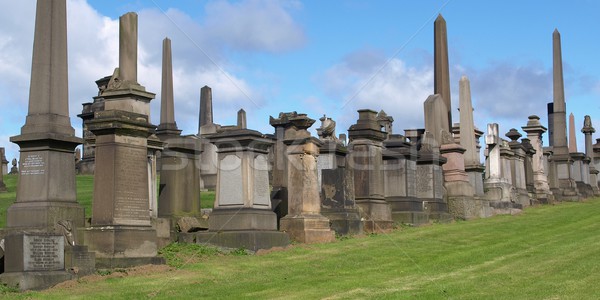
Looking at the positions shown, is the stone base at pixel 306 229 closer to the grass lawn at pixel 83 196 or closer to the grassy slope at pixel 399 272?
the grassy slope at pixel 399 272

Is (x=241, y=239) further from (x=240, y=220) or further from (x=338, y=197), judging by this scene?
(x=338, y=197)

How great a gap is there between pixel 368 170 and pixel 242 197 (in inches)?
191

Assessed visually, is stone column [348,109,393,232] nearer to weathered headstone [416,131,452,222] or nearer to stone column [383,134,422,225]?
stone column [383,134,422,225]

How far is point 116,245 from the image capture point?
1495 centimetres

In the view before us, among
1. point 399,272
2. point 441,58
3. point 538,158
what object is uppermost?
point 441,58

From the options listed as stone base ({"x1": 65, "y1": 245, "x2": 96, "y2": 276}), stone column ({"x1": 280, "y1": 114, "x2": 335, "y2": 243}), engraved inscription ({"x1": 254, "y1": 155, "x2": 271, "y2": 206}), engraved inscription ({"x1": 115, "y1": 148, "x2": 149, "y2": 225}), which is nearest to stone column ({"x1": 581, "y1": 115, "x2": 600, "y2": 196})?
stone column ({"x1": 280, "y1": 114, "x2": 335, "y2": 243})

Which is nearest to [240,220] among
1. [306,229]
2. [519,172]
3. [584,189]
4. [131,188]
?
[306,229]

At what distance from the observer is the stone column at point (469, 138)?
28219mm

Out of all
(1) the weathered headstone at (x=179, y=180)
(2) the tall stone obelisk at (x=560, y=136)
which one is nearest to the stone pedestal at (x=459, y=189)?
(1) the weathered headstone at (x=179, y=180)

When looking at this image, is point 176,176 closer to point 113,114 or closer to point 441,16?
point 113,114

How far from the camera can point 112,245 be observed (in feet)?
48.9

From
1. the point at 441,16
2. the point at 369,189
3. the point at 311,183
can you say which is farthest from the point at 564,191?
the point at 311,183

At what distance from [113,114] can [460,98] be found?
16.4m

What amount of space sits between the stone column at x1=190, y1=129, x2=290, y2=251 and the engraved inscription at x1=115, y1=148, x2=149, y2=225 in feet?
8.91
